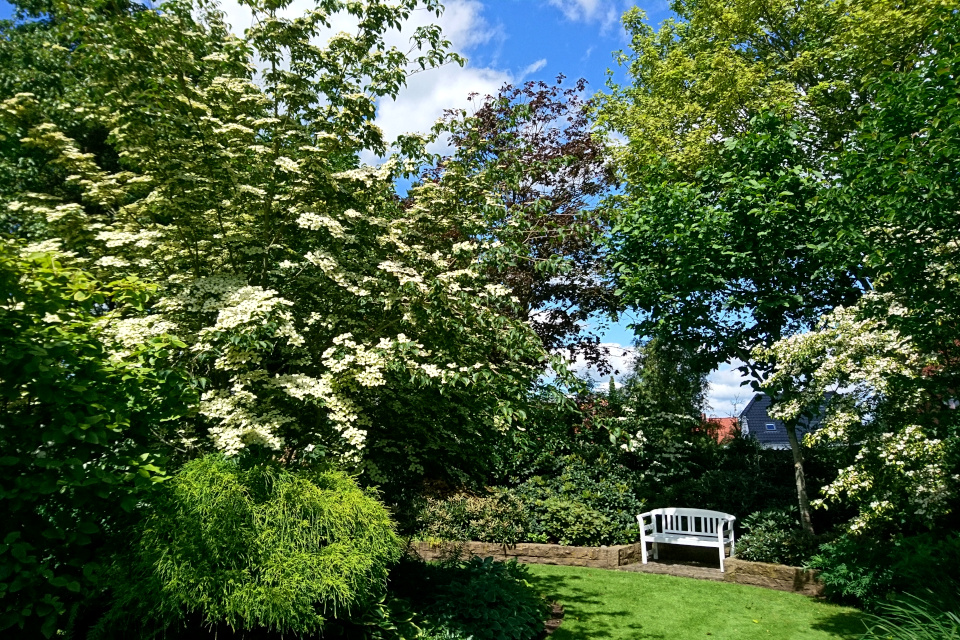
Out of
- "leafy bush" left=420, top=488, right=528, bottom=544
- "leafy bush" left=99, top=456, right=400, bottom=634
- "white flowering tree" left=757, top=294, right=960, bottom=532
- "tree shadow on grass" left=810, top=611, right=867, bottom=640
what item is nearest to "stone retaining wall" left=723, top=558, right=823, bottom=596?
"tree shadow on grass" left=810, top=611, right=867, bottom=640

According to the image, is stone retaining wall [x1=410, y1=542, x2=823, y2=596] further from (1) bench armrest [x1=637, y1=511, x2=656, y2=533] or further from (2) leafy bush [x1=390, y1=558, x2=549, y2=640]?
(2) leafy bush [x1=390, y1=558, x2=549, y2=640]

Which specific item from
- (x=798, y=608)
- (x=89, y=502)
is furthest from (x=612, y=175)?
(x=89, y=502)

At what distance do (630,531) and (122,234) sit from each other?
9.28 metres

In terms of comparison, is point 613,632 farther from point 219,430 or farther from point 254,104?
point 254,104

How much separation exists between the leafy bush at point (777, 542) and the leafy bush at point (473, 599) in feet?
14.0

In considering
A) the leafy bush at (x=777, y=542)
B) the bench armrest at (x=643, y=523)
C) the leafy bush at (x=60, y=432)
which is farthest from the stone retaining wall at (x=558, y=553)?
the leafy bush at (x=60, y=432)

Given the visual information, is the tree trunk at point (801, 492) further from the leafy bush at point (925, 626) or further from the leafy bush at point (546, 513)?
the leafy bush at point (925, 626)

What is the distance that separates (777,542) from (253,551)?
812 cm

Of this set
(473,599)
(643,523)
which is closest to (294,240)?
(473,599)

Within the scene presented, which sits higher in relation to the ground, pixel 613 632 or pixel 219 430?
pixel 219 430

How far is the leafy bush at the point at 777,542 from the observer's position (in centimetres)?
873

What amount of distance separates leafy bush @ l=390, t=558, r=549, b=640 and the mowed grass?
1.60 ft

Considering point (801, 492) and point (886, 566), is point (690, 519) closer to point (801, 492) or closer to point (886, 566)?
point (801, 492)

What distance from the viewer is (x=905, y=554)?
6.34 m
